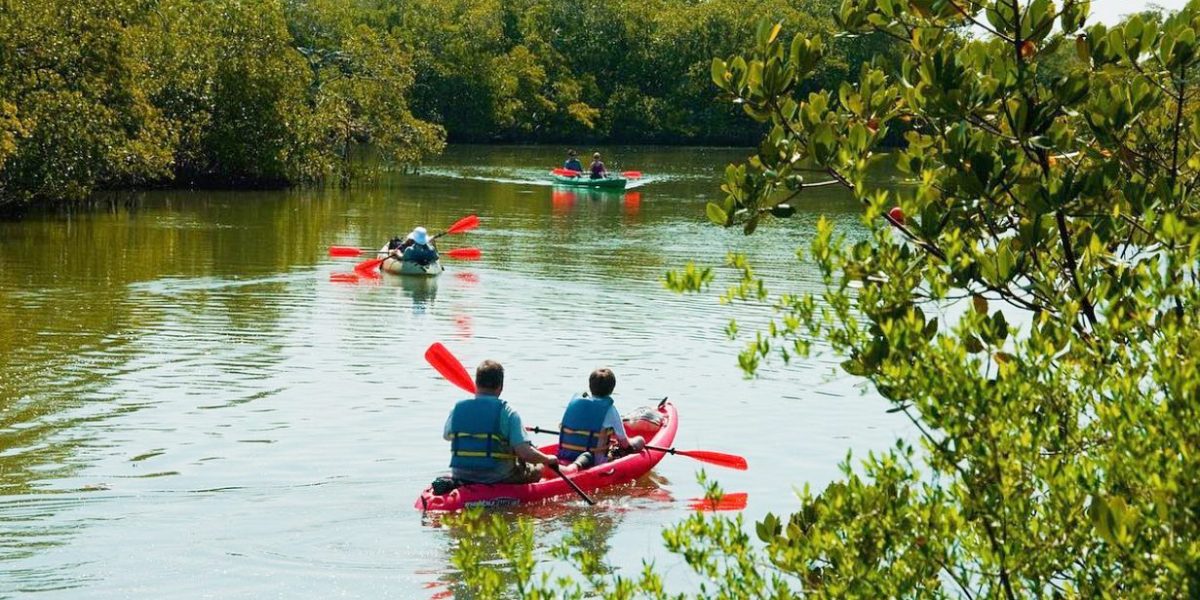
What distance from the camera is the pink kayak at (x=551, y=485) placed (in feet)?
36.8

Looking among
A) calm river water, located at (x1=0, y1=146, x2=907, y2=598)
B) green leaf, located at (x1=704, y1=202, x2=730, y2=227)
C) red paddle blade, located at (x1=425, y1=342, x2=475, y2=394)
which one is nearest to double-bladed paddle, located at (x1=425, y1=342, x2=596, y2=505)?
red paddle blade, located at (x1=425, y1=342, x2=475, y2=394)

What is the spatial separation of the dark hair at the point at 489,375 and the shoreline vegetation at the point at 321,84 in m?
4.64

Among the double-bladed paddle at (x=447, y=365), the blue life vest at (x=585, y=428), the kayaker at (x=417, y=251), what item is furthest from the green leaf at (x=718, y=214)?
the kayaker at (x=417, y=251)

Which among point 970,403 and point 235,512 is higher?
point 970,403

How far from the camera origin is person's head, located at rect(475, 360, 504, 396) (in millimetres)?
10984

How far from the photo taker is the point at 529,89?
88.9 m

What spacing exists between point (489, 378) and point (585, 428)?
1.85 meters

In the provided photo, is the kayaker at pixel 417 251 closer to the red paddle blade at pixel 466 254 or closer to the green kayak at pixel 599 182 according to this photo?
the red paddle blade at pixel 466 254

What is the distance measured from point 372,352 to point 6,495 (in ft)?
25.4

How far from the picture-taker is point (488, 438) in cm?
1134

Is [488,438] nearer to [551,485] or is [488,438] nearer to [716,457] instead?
[551,485]

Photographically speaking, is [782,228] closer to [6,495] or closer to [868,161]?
[6,495]

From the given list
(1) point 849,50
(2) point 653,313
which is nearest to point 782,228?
(2) point 653,313

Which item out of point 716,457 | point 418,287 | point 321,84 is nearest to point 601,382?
point 716,457
